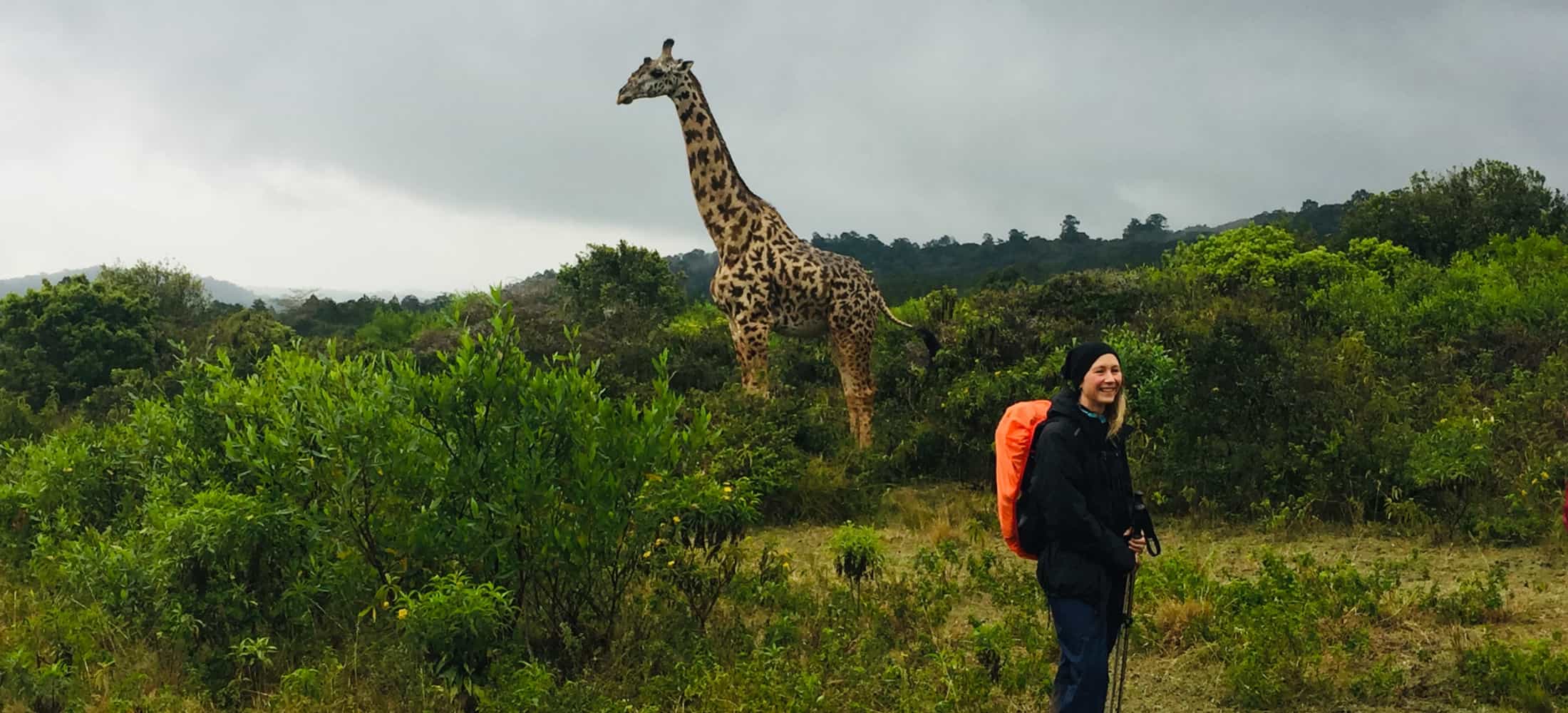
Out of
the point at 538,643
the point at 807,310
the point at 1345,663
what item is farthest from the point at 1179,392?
the point at 538,643

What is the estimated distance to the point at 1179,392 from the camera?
9797mm

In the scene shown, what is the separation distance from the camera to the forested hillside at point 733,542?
512 cm

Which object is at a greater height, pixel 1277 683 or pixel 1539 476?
pixel 1539 476

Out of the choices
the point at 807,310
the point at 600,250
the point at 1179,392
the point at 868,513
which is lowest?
the point at 868,513

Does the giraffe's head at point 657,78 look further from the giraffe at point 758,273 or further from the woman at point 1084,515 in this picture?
the woman at point 1084,515

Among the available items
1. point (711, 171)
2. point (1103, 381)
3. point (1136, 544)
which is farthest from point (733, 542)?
point (711, 171)

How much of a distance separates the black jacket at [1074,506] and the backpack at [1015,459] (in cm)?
3

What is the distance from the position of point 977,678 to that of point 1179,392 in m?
5.48

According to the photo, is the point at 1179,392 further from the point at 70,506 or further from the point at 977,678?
the point at 70,506

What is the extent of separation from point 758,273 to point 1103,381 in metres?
7.82

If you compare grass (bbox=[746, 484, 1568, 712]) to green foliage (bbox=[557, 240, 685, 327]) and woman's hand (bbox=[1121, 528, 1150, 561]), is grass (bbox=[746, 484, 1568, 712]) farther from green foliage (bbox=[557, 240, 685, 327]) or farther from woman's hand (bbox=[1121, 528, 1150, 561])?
green foliage (bbox=[557, 240, 685, 327])

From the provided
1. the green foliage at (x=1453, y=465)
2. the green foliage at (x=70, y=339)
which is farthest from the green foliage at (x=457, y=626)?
the green foliage at (x=70, y=339)

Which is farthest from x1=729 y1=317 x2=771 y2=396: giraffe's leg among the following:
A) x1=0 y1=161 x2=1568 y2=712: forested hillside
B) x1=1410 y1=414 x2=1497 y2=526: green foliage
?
x1=1410 y1=414 x2=1497 y2=526: green foliage

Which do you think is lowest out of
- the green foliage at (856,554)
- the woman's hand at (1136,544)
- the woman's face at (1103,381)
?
the green foliage at (856,554)
